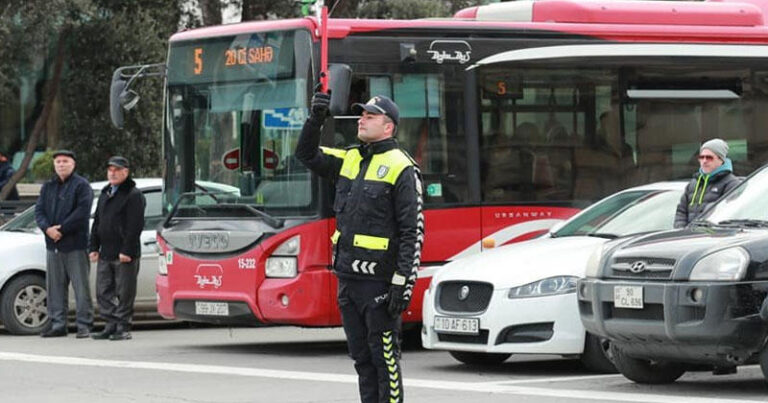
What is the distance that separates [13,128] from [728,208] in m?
27.2

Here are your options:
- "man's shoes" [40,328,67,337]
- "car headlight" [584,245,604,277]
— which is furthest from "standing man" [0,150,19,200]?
"car headlight" [584,245,604,277]

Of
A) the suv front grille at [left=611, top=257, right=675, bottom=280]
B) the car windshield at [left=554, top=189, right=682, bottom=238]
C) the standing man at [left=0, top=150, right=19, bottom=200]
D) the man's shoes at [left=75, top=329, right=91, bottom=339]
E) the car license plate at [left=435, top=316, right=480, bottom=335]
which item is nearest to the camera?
the suv front grille at [left=611, top=257, right=675, bottom=280]

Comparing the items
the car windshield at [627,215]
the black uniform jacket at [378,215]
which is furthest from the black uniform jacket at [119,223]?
the black uniform jacket at [378,215]

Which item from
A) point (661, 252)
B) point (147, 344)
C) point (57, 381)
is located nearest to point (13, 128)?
point (147, 344)

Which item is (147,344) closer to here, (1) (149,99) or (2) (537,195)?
(2) (537,195)

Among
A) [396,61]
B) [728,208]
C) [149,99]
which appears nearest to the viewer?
[728,208]

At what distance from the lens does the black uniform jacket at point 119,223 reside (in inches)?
663

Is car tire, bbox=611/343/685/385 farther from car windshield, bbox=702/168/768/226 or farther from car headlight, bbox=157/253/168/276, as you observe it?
car headlight, bbox=157/253/168/276

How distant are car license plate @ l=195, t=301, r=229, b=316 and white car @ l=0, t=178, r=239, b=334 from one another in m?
2.22

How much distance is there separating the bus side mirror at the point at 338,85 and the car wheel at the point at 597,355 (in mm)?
2721

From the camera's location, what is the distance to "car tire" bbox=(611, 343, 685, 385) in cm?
1187

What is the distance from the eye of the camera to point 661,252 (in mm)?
11164

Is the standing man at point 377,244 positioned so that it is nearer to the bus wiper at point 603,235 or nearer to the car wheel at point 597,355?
the car wheel at point 597,355

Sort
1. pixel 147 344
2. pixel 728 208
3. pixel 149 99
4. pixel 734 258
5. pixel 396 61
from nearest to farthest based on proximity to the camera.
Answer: pixel 734 258 → pixel 728 208 → pixel 396 61 → pixel 147 344 → pixel 149 99
